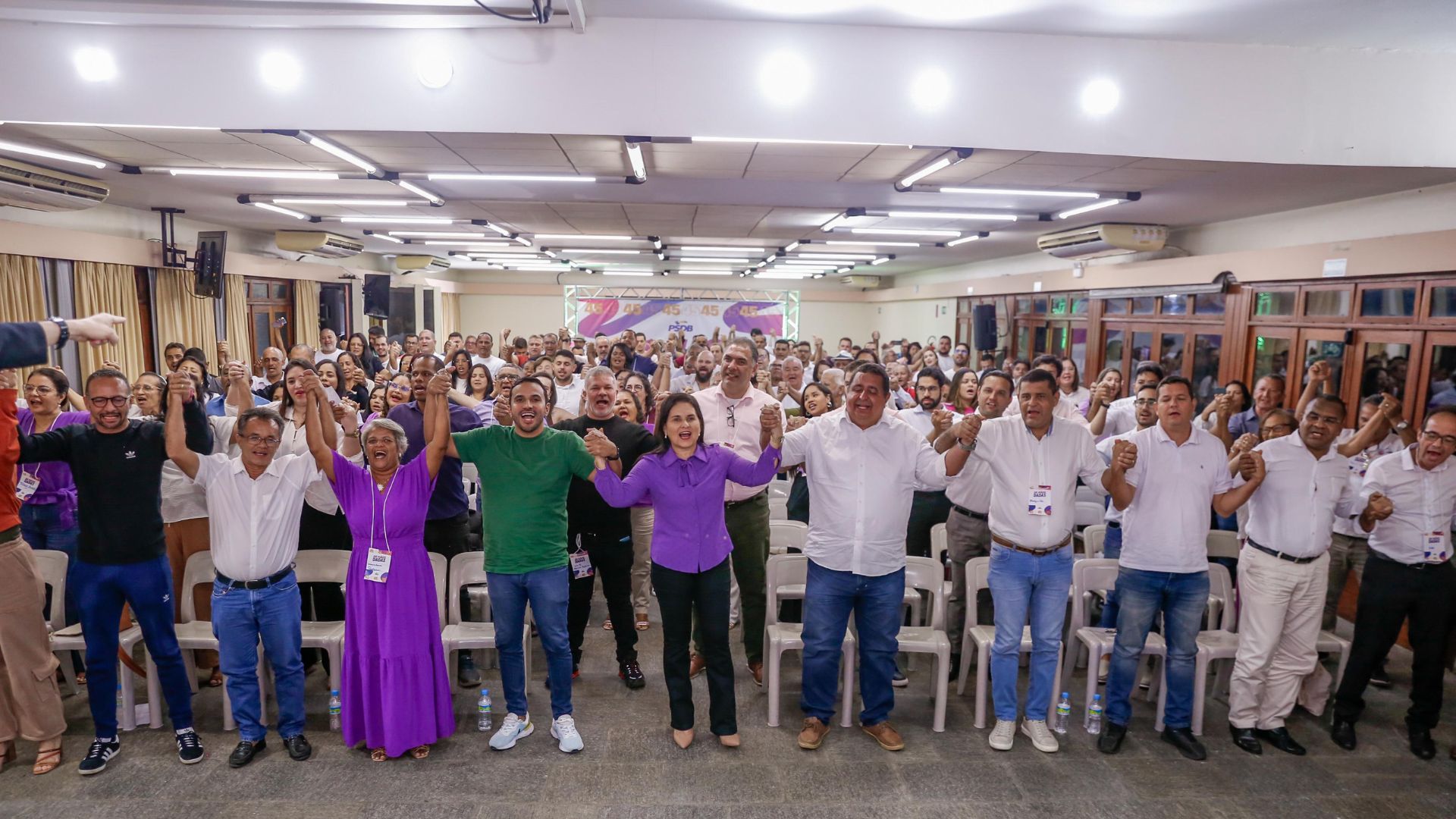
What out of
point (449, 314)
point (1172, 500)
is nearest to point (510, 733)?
point (1172, 500)

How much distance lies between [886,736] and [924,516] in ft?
4.74

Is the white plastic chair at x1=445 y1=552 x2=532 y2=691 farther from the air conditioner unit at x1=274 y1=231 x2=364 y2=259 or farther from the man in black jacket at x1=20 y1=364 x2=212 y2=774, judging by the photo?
the air conditioner unit at x1=274 y1=231 x2=364 y2=259

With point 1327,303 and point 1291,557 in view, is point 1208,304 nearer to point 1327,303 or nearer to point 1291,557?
point 1327,303

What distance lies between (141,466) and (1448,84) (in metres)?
7.01

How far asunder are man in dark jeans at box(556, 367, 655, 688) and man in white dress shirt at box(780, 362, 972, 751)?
3.04 feet

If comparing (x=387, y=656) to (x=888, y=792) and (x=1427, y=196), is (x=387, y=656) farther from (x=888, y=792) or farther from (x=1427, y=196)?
(x=1427, y=196)

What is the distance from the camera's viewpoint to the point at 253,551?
3012mm

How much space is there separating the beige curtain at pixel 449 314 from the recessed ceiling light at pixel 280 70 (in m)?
A: 14.8

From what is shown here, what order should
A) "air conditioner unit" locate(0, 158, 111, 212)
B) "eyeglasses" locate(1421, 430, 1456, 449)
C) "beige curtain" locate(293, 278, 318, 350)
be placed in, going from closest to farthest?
"eyeglasses" locate(1421, 430, 1456, 449), "air conditioner unit" locate(0, 158, 111, 212), "beige curtain" locate(293, 278, 318, 350)

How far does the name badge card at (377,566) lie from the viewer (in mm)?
3018

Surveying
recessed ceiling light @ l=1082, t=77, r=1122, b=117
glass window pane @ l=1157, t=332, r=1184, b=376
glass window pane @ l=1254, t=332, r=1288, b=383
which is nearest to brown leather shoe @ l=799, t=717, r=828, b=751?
recessed ceiling light @ l=1082, t=77, r=1122, b=117

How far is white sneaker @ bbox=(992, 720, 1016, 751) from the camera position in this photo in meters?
3.34

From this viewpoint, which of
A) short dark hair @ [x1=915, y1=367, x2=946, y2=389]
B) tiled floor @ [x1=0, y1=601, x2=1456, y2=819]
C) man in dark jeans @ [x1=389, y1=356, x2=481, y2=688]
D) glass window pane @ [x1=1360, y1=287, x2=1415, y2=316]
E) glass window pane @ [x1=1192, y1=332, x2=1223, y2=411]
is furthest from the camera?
glass window pane @ [x1=1192, y1=332, x2=1223, y2=411]

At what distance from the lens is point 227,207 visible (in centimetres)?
805
